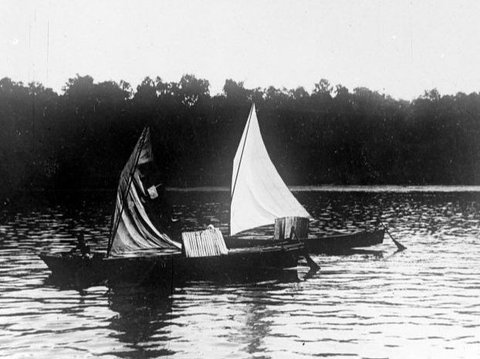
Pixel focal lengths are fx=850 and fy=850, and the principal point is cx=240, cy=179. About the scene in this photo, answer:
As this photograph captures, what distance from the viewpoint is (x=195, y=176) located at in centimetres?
17388

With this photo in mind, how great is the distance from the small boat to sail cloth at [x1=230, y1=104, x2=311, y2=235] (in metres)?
3.99

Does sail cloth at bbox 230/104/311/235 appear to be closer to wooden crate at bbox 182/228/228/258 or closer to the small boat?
the small boat

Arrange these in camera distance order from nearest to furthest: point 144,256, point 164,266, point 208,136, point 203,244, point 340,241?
point 164,266 < point 144,256 < point 203,244 < point 340,241 < point 208,136

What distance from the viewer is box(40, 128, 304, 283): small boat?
110 ft

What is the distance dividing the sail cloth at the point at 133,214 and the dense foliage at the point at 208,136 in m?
123

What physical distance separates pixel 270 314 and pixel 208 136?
151 metres

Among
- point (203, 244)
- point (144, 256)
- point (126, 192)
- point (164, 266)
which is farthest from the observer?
point (126, 192)

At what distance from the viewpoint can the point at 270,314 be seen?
90.3 feet

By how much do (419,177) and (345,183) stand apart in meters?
15.8

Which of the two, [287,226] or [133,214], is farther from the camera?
[287,226]

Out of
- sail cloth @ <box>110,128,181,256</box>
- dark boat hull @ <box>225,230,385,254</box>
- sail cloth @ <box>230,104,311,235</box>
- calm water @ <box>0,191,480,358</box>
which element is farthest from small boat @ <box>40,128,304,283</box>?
dark boat hull @ <box>225,230,385,254</box>

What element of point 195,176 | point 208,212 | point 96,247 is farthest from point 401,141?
point 96,247

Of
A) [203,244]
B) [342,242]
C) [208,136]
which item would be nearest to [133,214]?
[203,244]

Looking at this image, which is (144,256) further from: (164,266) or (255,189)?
(255,189)
